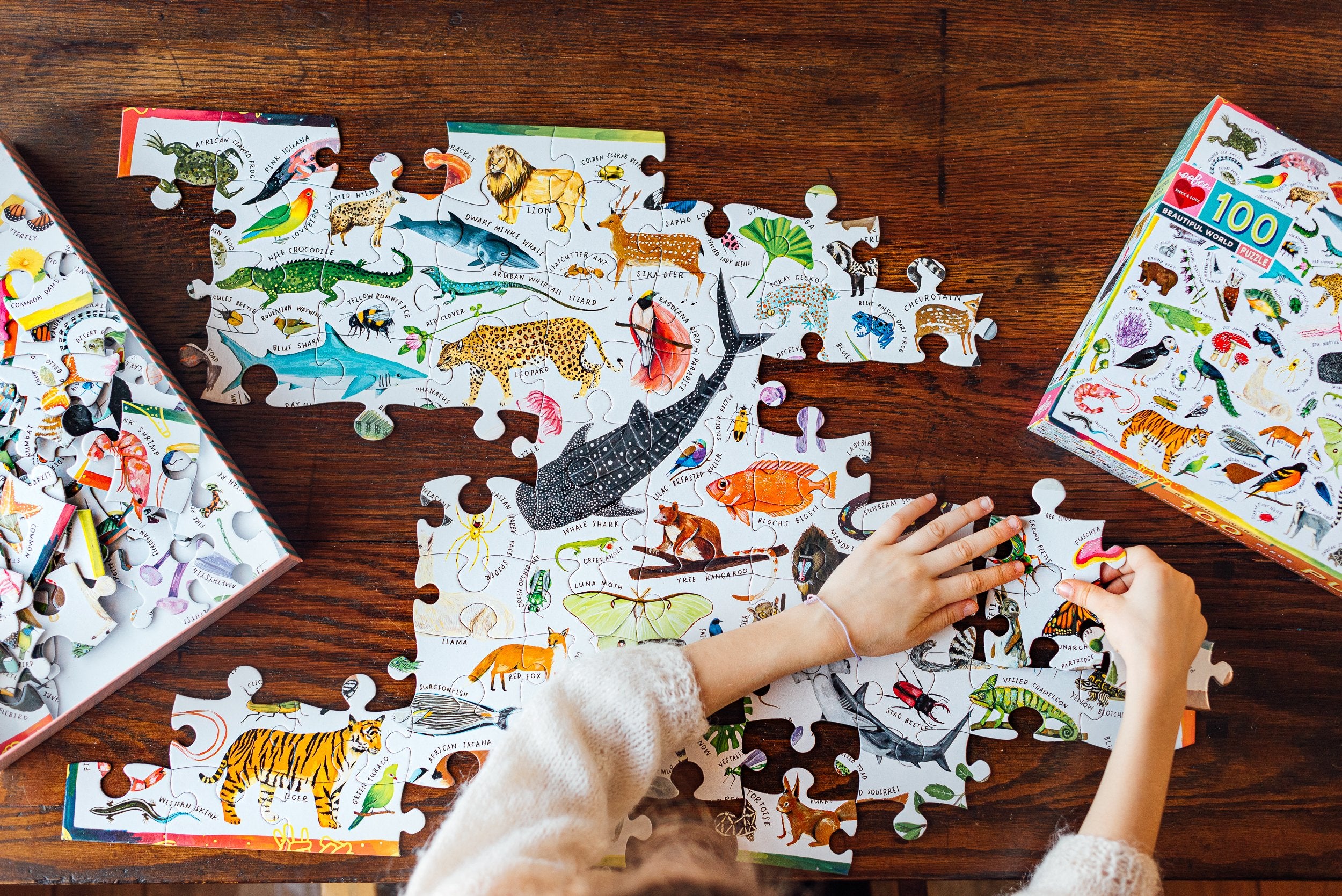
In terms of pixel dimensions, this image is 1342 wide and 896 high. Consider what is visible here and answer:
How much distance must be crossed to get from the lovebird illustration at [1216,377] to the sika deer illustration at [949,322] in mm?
250

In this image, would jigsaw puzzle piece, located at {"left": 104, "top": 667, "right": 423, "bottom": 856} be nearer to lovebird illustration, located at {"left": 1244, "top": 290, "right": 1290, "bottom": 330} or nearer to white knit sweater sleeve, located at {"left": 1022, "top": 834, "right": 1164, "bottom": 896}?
white knit sweater sleeve, located at {"left": 1022, "top": 834, "right": 1164, "bottom": 896}

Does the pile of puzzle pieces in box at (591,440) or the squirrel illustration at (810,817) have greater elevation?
the pile of puzzle pieces in box at (591,440)

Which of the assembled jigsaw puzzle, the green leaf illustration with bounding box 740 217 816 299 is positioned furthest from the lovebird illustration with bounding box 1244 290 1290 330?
the green leaf illustration with bounding box 740 217 816 299

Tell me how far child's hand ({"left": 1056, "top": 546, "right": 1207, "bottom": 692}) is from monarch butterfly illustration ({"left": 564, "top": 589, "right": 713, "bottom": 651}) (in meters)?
0.45

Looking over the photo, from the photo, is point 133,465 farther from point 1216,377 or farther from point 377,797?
point 1216,377

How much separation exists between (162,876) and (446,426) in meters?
0.63

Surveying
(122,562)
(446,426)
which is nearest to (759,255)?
(446,426)

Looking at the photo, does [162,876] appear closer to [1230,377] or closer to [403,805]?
[403,805]

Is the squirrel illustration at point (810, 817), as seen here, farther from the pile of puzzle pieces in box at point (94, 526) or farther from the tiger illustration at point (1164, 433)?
the pile of puzzle pieces in box at point (94, 526)

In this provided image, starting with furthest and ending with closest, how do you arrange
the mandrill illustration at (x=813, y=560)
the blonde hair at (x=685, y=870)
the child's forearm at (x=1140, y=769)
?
the mandrill illustration at (x=813, y=560) < the child's forearm at (x=1140, y=769) < the blonde hair at (x=685, y=870)

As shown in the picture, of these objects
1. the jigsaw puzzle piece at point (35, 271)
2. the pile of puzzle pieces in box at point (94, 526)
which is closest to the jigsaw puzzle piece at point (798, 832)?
the pile of puzzle pieces in box at point (94, 526)

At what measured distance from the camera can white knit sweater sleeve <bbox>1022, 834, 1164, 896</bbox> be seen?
85cm

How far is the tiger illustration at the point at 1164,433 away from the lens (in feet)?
3.13

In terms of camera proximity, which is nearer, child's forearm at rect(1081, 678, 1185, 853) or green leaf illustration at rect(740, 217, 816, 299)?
child's forearm at rect(1081, 678, 1185, 853)
